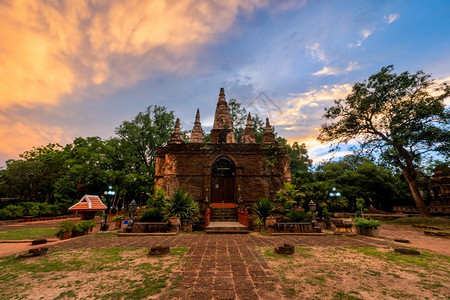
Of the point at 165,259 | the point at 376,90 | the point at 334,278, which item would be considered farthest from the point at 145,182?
the point at 376,90

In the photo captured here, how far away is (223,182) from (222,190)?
2.06 feet

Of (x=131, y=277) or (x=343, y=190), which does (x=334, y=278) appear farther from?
(x=343, y=190)

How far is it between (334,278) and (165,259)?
419cm

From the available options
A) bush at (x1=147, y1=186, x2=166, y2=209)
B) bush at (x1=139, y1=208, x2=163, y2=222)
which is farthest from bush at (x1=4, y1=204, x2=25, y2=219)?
bush at (x1=139, y1=208, x2=163, y2=222)

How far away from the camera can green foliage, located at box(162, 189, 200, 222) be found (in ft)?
35.2

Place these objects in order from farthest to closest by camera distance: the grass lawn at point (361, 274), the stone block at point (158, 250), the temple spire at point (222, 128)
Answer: the temple spire at point (222, 128)
the stone block at point (158, 250)
the grass lawn at point (361, 274)

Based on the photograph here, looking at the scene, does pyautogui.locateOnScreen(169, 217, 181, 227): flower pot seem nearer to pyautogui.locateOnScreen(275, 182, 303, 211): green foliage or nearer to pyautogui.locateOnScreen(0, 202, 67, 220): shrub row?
pyautogui.locateOnScreen(275, 182, 303, 211): green foliage

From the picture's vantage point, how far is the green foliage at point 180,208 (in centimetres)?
1073

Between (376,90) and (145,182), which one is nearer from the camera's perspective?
(376,90)

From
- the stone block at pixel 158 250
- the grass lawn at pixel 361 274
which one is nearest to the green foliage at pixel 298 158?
the grass lawn at pixel 361 274

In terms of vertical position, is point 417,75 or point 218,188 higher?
point 417,75

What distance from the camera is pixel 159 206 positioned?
11844 millimetres

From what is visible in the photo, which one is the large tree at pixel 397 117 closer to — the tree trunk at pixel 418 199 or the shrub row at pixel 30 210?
the tree trunk at pixel 418 199

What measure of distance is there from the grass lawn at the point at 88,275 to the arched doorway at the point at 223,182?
29.2 feet
